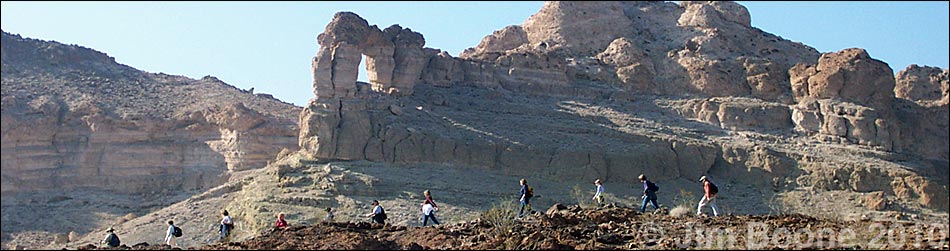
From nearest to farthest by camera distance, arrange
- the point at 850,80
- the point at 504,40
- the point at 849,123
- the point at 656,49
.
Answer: the point at 849,123
the point at 850,80
the point at 656,49
the point at 504,40

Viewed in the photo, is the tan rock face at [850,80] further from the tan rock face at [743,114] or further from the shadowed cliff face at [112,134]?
the shadowed cliff face at [112,134]

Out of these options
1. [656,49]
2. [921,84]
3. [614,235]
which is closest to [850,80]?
Answer: [656,49]

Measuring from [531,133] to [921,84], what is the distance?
21207 mm

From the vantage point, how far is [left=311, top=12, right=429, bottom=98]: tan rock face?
111ft

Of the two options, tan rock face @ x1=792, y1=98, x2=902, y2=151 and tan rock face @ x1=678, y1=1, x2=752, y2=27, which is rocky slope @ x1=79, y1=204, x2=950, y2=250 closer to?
tan rock face @ x1=792, y1=98, x2=902, y2=151

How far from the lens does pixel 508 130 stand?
35.3 meters

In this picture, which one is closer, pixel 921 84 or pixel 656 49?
pixel 656 49

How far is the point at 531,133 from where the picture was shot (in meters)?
35.5

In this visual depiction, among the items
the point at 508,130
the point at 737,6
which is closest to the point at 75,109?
the point at 508,130

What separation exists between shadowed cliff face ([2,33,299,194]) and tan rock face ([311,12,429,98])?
333cm

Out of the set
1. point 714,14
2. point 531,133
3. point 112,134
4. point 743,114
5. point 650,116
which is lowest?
→ point 112,134

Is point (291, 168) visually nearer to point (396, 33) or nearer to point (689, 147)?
point (396, 33)

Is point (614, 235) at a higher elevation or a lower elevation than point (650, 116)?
lower

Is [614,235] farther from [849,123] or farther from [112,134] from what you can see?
[849,123]
